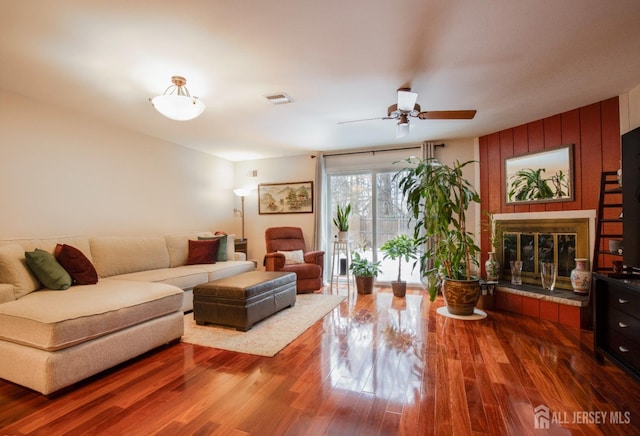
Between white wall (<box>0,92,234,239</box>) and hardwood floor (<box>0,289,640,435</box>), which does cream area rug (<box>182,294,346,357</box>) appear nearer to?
hardwood floor (<box>0,289,640,435</box>)

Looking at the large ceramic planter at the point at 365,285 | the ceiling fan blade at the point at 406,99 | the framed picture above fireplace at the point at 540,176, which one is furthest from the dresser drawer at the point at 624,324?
the large ceramic planter at the point at 365,285

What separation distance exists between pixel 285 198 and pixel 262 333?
3.20 meters

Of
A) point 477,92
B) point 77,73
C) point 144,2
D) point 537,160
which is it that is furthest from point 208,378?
point 537,160

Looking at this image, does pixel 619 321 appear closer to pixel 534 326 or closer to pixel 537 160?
pixel 534 326

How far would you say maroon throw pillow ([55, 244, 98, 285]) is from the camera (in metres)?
2.78

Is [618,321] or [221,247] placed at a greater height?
[221,247]

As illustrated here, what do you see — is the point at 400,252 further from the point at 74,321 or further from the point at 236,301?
the point at 74,321

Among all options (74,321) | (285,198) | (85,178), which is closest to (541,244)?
(285,198)

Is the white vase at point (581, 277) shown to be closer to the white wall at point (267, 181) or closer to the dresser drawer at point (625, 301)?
the dresser drawer at point (625, 301)

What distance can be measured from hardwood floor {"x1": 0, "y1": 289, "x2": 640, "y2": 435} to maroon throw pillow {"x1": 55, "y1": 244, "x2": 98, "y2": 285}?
0.98 m

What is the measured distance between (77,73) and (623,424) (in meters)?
4.52

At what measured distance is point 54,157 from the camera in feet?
10.7

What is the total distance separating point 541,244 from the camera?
3658 millimetres

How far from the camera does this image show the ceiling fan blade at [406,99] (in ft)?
8.48
